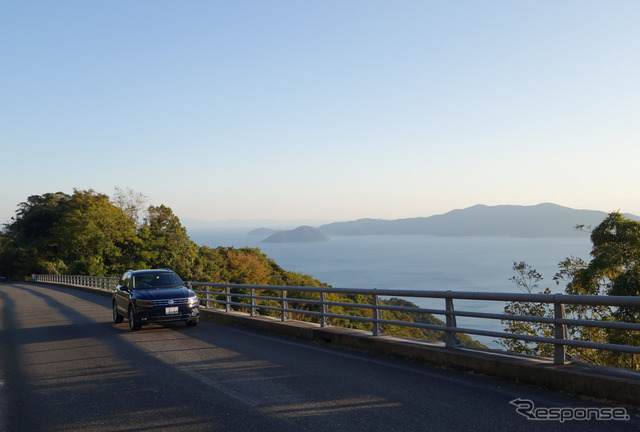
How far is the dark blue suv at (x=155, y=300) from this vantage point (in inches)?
545

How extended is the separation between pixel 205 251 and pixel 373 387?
85.0 metres

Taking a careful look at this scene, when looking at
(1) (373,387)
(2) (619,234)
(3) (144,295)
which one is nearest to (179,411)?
(1) (373,387)

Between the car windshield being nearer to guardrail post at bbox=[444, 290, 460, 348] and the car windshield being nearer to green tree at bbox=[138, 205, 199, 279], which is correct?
guardrail post at bbox=[444, 290, 460, 348]

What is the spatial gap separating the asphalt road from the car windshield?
4.10 metres

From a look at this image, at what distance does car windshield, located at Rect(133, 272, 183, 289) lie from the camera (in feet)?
49.6

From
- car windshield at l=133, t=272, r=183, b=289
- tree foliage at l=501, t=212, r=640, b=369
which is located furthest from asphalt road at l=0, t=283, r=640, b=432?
tree foliage at l=501, t=212, r=640, b=369

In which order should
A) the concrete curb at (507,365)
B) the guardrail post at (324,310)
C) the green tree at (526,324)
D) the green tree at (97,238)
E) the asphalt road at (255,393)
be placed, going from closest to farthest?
the asphalt road at (255,393) → the concrete curb at (507,365) → the guardrail post at (324,310) → the green tree at (526,324) → the green tree at (97,238)

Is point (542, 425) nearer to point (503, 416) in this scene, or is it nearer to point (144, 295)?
point (503, 416)

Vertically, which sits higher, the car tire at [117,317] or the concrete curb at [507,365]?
the concrete curb at [507,365]

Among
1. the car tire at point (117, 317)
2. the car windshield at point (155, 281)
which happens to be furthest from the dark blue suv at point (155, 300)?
the car tire at point (117, 317)

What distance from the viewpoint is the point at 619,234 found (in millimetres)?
19016

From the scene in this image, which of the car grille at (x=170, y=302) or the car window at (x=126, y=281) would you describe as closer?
the car grille at (x=170, y=302)

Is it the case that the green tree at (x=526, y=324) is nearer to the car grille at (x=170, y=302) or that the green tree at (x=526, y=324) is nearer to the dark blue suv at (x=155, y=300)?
the dark blue suv at (x=155, y=300)

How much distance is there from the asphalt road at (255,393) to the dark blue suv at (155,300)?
271 cm
